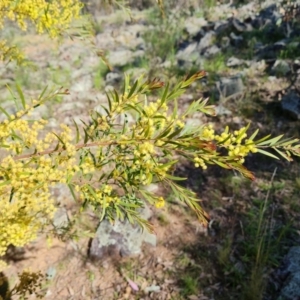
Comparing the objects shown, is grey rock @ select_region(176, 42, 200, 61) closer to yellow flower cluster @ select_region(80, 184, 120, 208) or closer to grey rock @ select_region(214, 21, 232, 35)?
grey rock @ select_region(214, 21, 232, 35)

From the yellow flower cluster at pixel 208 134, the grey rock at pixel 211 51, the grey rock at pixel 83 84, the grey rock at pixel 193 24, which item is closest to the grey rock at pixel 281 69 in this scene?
the grey rock at pixel 211 51

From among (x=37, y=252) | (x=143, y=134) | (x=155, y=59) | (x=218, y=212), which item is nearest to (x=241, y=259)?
(x=218, y=212)

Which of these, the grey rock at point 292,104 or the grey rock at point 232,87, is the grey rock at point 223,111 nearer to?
the grey rock at point 232,87

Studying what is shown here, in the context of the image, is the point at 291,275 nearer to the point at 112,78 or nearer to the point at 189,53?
the point at 112,78

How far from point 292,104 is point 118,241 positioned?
338 centimetres

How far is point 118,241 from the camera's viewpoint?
3.14 m

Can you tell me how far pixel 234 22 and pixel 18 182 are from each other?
8903mm

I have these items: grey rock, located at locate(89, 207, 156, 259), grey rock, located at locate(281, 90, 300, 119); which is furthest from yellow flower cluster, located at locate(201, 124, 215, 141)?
grey rock, located at locate(281, 90, 300, 119)

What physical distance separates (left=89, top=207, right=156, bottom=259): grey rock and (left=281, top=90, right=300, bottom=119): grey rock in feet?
9.61

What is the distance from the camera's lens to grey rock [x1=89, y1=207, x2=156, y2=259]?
311 cm

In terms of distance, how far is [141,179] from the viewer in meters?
1.06

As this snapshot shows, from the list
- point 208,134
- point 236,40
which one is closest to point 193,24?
point 236,40

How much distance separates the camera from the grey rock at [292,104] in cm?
462

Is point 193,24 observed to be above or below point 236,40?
below
